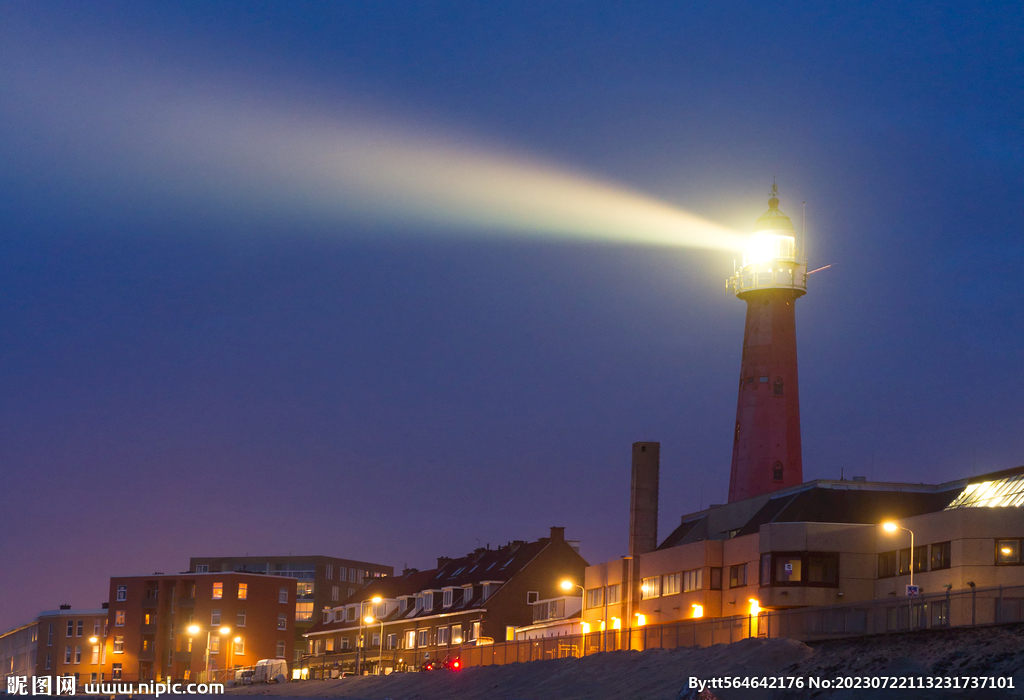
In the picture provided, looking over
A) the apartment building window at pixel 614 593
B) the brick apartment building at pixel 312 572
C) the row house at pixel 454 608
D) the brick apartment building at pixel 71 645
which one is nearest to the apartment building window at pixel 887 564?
the apartment building window at pixel 614 593

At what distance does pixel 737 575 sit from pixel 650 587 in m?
8.15

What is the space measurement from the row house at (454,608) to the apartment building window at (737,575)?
24.1m

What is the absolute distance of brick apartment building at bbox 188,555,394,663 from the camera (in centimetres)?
13650

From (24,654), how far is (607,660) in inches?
4476

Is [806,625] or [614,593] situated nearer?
[806,625]

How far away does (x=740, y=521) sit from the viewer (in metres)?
63.7

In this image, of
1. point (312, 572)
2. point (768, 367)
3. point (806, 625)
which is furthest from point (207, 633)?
point (806, 625)

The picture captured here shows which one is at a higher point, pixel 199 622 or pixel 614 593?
pixel 614 593

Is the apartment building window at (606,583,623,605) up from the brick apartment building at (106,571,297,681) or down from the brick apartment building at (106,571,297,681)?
up

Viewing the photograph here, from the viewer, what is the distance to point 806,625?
1628 inches

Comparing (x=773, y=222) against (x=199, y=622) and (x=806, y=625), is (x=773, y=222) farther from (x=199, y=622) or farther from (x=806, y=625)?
(x=199, y=622)

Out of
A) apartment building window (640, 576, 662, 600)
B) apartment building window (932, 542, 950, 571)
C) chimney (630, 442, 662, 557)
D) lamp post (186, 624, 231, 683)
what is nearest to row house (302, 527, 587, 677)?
lamp post (186, 624, 231, 683)

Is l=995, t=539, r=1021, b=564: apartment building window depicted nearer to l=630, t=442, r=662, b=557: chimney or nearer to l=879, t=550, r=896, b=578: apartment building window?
l=879, t=550, r=896, b=578: apartment building window

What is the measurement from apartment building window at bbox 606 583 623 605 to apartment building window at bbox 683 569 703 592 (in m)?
6.98
